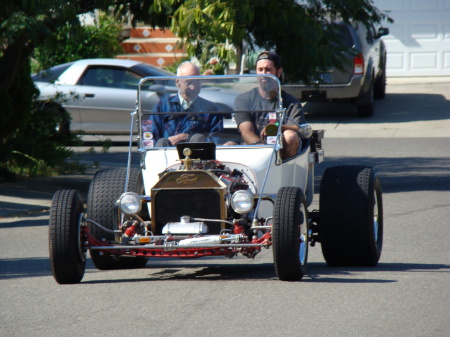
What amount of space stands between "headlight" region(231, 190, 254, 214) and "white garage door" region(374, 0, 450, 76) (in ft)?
65.5

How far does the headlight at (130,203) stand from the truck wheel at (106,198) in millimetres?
324

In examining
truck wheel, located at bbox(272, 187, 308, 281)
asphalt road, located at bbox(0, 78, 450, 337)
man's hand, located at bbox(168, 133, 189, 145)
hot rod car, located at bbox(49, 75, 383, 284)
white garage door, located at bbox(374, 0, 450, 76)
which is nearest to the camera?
asphalt road, located at bbox(0, 78, 450, 337)

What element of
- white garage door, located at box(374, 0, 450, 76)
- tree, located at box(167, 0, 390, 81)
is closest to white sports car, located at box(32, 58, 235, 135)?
tree, located at box(167, 0, 390, 81)

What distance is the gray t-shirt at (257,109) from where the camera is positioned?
292 inches

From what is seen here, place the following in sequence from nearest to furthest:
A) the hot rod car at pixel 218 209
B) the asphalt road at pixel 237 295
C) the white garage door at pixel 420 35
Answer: the asphalt road at pixel 237 295 < the hot rod car at pixel 218 209 < the white garage door at pixel 420 35

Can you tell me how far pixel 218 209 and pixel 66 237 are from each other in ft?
3.64

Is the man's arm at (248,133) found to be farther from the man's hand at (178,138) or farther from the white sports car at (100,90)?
the white sports car at (100,90)

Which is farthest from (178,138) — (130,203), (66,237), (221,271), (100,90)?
(100,90)

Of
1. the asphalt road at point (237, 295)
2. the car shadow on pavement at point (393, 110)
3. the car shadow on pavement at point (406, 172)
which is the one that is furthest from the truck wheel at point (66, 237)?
the car shadow on pavement at point (393, 110)

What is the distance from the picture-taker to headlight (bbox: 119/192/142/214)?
664 cm

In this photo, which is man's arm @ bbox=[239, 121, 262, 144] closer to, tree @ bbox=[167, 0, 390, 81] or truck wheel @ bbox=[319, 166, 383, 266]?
truck wheel @ bbox=[319, 166, 383, 266]

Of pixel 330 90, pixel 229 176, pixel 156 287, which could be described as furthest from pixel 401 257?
pixel 330 90

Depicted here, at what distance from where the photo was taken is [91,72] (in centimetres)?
1670

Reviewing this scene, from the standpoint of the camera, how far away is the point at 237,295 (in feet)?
20.5
